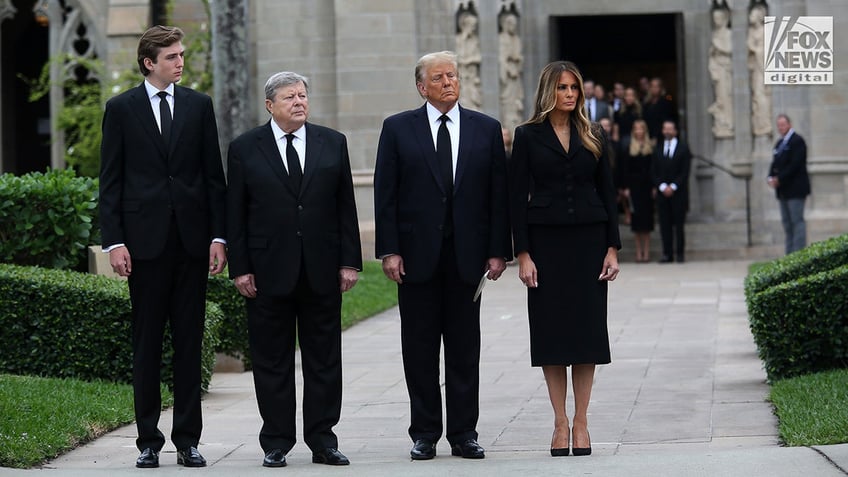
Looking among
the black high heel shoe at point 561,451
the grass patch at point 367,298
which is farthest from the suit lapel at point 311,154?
the grass patch at point 367,298

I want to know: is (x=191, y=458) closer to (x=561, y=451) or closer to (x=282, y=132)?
(x=282, y=132)

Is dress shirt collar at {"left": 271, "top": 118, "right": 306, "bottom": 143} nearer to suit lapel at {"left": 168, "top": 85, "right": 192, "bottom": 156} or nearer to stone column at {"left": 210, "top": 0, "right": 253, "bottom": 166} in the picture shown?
suit lapel at {"left": 168, "top": 85, "right": 192, "bottom": 156}

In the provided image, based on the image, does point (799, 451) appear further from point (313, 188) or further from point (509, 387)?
point (509, 387)

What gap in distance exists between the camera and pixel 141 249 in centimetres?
775

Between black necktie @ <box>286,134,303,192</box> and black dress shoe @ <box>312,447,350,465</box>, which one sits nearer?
black dress shoe @ <box>312,447,350,465</box>

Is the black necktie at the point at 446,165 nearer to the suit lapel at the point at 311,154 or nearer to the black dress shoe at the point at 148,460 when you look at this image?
the suit lapel at the point at 311,154

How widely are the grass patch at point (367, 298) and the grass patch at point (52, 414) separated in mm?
5313

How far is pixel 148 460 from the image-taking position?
7.66 metres

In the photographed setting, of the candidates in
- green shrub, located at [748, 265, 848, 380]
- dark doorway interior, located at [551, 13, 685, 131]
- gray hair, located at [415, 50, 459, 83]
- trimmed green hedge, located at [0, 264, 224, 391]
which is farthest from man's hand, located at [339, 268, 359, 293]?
dark doorway interior, located at [551, 13, 685, 131]

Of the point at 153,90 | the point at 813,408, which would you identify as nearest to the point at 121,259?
the point at 153,90

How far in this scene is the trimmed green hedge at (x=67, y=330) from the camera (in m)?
10.3

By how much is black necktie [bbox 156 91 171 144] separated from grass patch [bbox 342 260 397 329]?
7.30 meters

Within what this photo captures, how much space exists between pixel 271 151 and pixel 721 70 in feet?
57.0

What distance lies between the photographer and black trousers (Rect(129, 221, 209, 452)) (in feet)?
25.6
